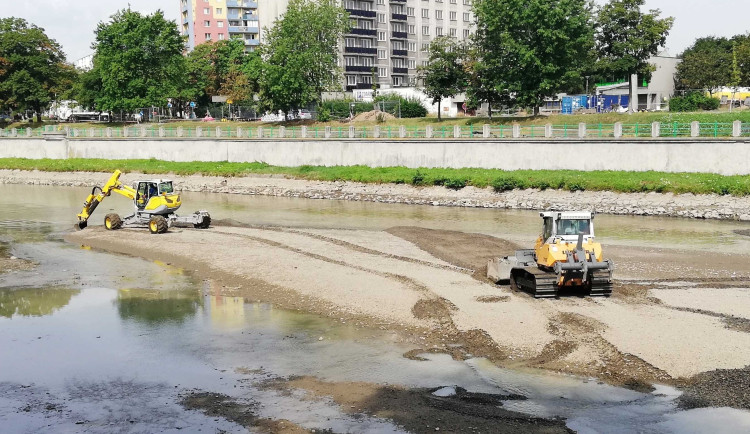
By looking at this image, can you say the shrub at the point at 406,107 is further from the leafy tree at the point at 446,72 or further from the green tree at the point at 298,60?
the leafy tree at the point at 446,72

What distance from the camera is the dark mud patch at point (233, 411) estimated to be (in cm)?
1586

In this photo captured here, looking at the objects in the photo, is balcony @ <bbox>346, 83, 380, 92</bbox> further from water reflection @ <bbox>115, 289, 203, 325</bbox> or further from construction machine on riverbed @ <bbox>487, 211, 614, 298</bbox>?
construction machine on riverbed @ <bbox>487, 211, 614, 298</bbox>

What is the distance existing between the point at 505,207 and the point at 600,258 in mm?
27058

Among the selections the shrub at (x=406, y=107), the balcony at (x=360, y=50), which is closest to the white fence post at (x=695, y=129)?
the shrub at (x=406, y=107)

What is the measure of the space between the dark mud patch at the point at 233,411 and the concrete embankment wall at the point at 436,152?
4203 centimetres

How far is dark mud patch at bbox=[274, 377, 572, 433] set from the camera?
51.4 ft

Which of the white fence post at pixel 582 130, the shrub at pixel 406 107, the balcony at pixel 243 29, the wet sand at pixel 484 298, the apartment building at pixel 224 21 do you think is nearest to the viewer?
the wet sand at pixel 484 298

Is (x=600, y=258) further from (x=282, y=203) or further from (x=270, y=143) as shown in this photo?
(x=270, y=143)

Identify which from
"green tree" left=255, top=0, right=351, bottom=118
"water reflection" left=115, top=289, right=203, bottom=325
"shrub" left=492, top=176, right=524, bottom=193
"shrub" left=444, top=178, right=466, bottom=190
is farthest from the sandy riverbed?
"water reflection" left=115, top=289, right=203, bottom=325

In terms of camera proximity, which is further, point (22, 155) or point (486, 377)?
point (22, 155)

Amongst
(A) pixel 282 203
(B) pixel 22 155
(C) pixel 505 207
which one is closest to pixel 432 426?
(C) pixel 505 207

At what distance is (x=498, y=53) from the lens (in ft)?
261

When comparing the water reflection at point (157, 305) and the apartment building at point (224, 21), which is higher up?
the apartment building at point (224, 21)

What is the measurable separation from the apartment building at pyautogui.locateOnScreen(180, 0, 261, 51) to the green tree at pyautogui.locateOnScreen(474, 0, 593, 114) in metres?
73.8
